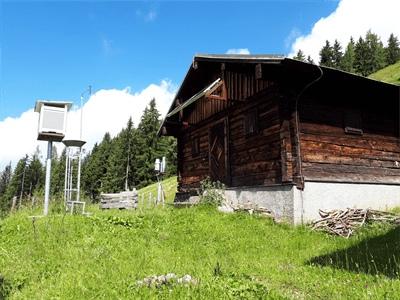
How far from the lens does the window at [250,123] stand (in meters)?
11.0

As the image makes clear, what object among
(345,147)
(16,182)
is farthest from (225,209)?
(16,182)

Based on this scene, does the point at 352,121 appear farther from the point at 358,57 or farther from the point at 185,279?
the point at 358,57

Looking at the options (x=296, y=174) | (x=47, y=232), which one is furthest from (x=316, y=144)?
(x=47, y=232)

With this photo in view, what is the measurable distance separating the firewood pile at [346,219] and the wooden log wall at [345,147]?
118 cm

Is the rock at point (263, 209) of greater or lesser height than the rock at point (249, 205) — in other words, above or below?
below

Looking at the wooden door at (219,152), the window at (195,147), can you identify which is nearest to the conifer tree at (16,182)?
the window at (195,147)

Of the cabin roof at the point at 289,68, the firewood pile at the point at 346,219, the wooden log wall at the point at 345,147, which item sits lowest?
the firewood pile at the point at 346,219

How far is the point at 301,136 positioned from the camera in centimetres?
983

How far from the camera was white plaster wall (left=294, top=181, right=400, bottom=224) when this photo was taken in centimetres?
930

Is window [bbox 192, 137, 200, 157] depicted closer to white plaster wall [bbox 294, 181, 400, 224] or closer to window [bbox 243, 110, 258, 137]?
window [bbox 243, 110, 258, 137]

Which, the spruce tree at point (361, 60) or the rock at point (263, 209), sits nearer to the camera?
the rock at point (263, 209)

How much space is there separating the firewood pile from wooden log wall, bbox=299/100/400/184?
3.87ft

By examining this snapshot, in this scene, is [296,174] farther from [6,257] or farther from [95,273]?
[6,257]

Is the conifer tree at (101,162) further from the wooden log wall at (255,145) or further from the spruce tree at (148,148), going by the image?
the wooden log wall at (255,145)
